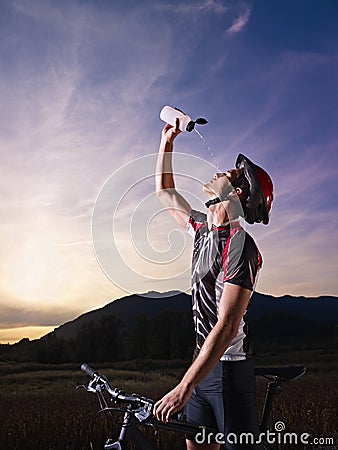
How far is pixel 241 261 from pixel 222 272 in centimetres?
12

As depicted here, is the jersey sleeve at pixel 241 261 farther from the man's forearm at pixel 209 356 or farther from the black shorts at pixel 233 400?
the black shorts at pixel 233 400

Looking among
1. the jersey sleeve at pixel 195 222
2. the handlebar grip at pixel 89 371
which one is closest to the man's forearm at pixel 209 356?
the handlebar grip at pixel 89 371

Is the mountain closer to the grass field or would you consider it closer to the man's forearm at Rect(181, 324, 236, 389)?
the grass field

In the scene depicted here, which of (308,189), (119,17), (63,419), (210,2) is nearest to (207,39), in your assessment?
(210,2)

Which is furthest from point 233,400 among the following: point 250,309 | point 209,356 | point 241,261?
point 250,309

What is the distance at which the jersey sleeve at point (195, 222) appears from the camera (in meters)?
1.88

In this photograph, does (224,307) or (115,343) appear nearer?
(224,307)

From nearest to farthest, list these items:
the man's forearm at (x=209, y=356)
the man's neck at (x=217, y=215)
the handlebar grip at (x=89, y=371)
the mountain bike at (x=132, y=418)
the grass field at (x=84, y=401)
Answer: the man's forearm at (x=209, y=356) < the mountain bike at (x=132, y=418) < the handlebar grip at (x=89, y=371) < the man's neck at (x=217, y=215) < the grass field at (x=84, y=401)

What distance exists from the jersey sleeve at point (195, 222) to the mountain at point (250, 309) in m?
1.17

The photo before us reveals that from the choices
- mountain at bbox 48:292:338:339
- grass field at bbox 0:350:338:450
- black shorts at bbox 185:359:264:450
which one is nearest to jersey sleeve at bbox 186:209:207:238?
black shorts at bbox 185:359:264:450

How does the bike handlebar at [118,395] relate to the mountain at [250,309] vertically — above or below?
below

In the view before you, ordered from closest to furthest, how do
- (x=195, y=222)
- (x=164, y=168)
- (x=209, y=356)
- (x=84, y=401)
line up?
(x=209, y=356) < (x=195, y=222) < (x=164, y=168) < (x=84, y=401)

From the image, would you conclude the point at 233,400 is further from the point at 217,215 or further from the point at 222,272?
the point at 217,215

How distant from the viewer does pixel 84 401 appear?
3092mm
